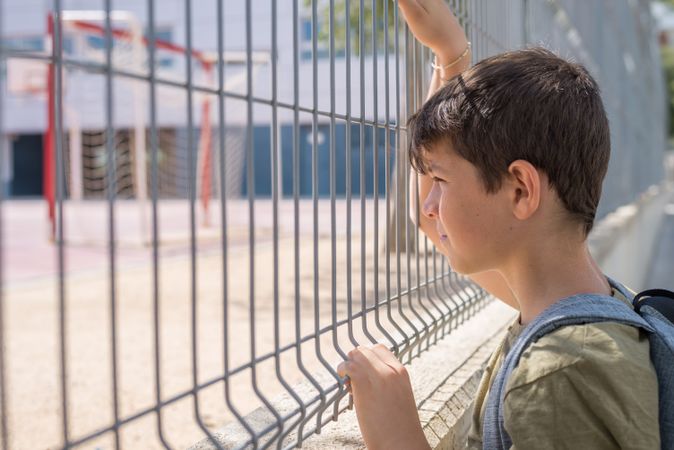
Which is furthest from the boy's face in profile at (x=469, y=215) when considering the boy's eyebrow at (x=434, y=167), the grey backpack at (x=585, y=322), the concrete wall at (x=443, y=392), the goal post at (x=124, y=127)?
the goal post at (x=124, y=127)

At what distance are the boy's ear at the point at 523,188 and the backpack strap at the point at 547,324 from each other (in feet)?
0.49

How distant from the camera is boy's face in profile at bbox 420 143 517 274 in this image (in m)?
1.33

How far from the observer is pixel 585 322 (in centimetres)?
121

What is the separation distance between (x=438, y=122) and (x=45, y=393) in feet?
13.6

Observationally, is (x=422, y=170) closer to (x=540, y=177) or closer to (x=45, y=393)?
(x=540, y=177)

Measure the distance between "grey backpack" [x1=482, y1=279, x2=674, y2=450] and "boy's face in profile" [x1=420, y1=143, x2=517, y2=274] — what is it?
0.45ft

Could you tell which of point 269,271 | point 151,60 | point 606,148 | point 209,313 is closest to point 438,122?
point 606,148

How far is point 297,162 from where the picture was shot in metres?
1.57

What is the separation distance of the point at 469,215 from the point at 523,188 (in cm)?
9

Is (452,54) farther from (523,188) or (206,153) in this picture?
(206,153)

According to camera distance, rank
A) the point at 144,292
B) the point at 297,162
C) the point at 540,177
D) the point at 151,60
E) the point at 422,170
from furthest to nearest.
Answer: the point at 144,292
the point at 297,162
the point at 422,170
the point at 540,177
the point at 151,60

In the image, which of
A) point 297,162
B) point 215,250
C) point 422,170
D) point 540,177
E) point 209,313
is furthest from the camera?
point 215,250

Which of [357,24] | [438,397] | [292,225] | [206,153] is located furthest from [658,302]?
[206,153]

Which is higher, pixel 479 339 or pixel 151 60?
pixel 151 60
